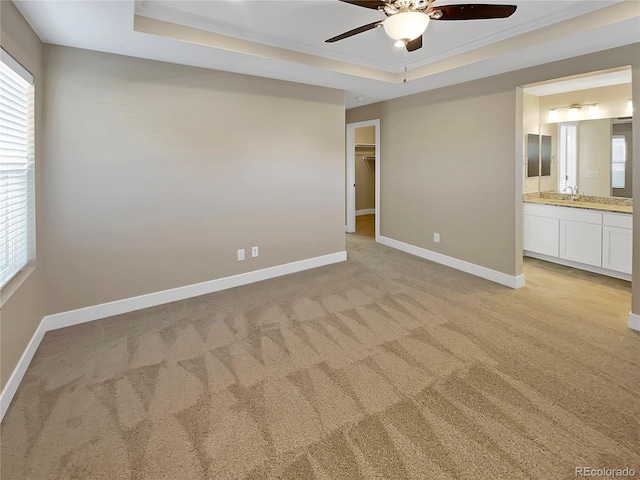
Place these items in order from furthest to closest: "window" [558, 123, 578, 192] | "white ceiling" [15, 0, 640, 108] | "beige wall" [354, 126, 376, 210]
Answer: "beige wall" [354, 126, 376, 210] < "window" [558, 123, 578, 192] < "white ceiling" [15, 0, 640, 108]

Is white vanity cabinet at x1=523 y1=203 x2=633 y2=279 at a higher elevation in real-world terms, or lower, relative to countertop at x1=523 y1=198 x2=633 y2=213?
lower

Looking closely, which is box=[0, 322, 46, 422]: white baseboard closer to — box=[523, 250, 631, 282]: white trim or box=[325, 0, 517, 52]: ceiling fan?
box=[325, 0, 517, 52]: ceiling fan

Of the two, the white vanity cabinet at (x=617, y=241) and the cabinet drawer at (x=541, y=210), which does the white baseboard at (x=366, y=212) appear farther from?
the white vanity cabinet at (x=617, y=241)

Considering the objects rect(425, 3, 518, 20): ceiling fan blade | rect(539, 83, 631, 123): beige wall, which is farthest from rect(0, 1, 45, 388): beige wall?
rect(539, 83, 631, 123): beige wall

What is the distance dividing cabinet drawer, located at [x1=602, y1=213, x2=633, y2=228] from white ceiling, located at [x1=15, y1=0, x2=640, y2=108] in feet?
6.35

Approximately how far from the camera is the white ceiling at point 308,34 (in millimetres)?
2717

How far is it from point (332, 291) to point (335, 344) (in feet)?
4.08

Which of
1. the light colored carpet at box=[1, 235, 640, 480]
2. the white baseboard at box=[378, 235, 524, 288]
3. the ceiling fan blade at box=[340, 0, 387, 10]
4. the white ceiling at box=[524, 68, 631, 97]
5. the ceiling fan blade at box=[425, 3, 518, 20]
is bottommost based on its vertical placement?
the light colored carpet at box=[1, 235, 640, 480]

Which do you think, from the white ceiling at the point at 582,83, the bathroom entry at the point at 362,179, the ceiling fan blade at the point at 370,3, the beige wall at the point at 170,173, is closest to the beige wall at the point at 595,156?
the white ceiling at the point at 582,83

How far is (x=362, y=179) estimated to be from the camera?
A: 31.9ft

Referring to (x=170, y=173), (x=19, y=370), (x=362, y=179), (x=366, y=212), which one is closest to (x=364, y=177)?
(x=362, y=179)

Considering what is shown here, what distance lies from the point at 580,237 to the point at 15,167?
19.1 ft

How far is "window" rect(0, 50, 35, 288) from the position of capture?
2.32 meters

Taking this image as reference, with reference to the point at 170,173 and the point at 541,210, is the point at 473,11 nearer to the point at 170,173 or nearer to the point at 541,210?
the point at 170,173
